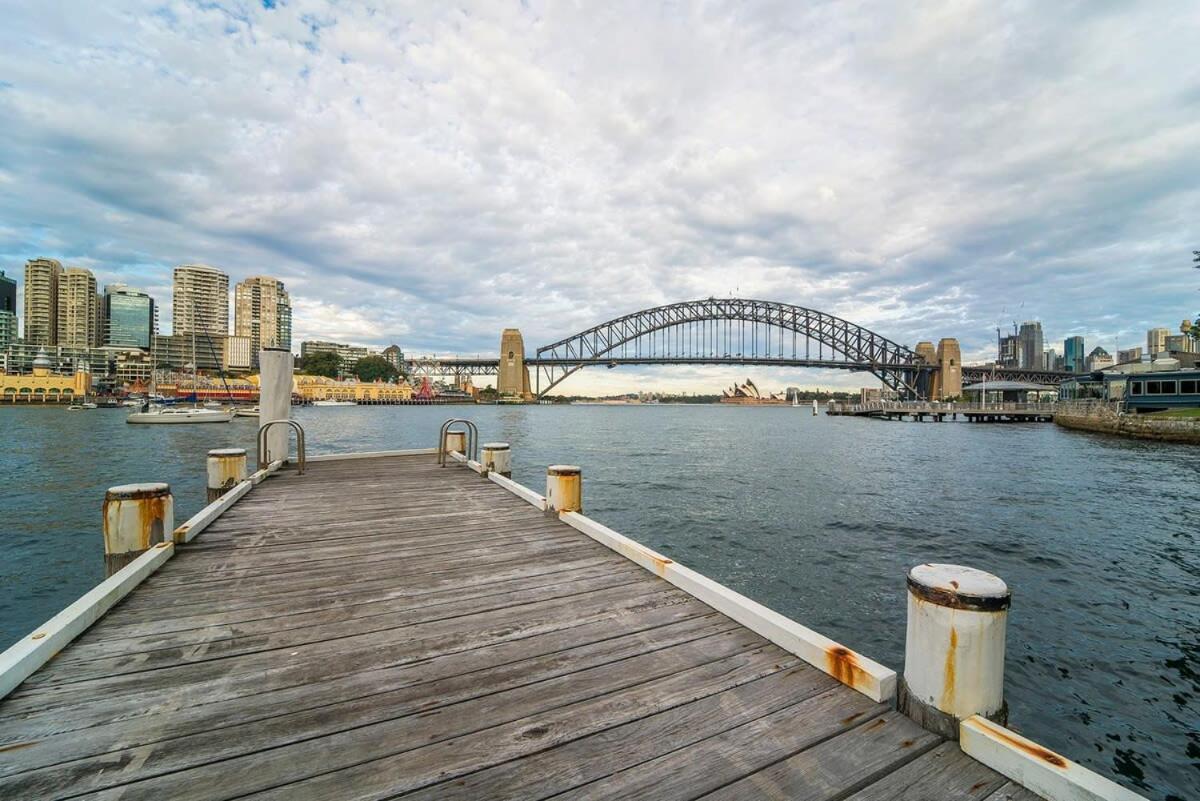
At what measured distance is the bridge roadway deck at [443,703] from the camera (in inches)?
77.2

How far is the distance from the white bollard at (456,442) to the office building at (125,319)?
199 meters

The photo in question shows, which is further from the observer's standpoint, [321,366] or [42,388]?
[321,366]

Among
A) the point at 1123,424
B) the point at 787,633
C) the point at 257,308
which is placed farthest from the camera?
the point at 257,308

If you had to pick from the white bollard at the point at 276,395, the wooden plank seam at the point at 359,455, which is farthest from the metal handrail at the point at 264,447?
the wooden plank seam at the point at 359,455

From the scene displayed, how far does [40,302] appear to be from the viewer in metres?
152

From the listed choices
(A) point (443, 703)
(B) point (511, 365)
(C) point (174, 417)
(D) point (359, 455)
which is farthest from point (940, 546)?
(B) point (511, 365)

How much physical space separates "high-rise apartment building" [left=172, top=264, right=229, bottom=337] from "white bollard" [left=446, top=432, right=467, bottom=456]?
19183 cm

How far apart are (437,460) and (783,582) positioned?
22.1ft

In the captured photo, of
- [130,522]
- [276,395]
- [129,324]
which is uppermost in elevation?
[129,324]

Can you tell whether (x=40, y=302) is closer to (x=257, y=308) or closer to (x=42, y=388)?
(x=257, y=308)

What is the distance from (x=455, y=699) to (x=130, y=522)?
11.5 ft

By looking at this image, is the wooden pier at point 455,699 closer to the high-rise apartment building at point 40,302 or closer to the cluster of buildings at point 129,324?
the cluster of buildings at point 129,324

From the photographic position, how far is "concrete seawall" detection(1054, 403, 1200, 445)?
3068 cm

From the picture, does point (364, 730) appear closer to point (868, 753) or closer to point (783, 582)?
point (868, 753)
